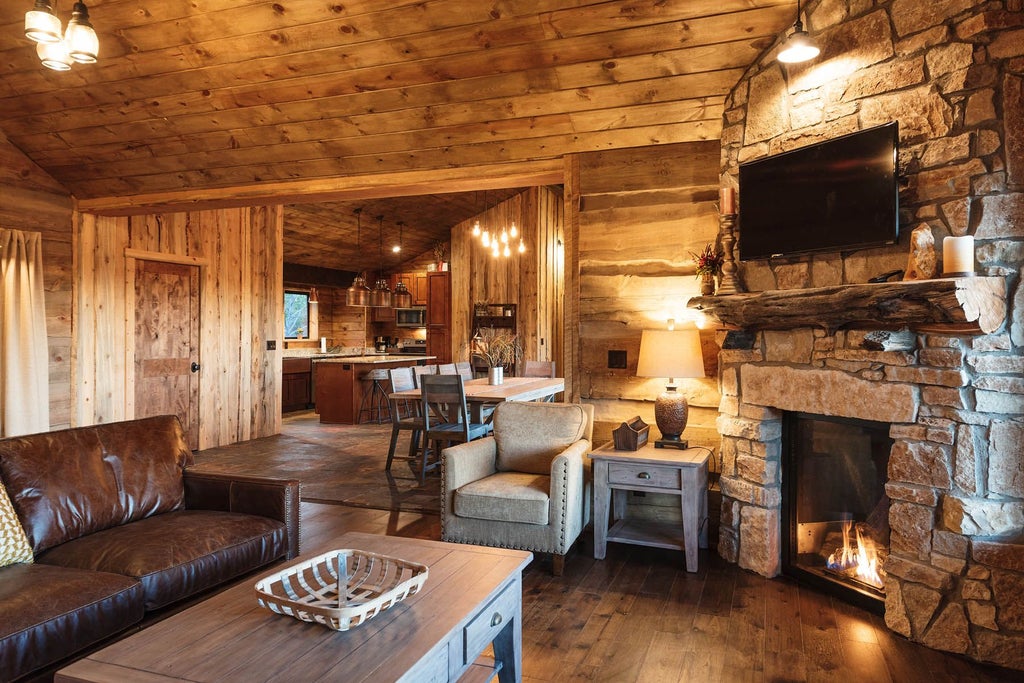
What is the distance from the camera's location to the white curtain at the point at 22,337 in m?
5.15

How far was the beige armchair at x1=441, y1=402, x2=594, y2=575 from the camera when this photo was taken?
3.46 m

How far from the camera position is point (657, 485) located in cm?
360

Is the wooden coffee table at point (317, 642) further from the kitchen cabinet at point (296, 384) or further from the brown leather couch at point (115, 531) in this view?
the kitchen cabinet at point (296, 384)

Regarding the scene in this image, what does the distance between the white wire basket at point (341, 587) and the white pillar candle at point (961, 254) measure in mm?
2344

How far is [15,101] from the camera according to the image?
16.5ft

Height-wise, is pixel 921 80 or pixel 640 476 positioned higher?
pixel 921 80

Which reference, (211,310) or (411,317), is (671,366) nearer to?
(211,310)

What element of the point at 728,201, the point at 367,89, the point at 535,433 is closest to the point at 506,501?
the point at 535,433

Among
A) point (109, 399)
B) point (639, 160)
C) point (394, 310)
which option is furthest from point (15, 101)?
point (394, 310)

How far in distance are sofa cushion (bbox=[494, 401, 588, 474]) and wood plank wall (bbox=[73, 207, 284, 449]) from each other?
4.42 m

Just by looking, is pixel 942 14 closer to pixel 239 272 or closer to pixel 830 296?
pixel 830 296

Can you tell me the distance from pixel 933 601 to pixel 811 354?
47.1 inches

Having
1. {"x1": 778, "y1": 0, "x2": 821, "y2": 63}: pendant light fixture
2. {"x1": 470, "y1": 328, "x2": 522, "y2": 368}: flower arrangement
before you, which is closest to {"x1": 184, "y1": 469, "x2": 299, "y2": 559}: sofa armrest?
{"x1": 778, "y1": 0, "x2": 821, "y2": 63}: pendant light fixture

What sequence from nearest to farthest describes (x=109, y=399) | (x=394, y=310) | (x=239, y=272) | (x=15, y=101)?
(x=15, y=101) → (x=109, y=399) → (x=239, y=272) → (x=394, y=310)
